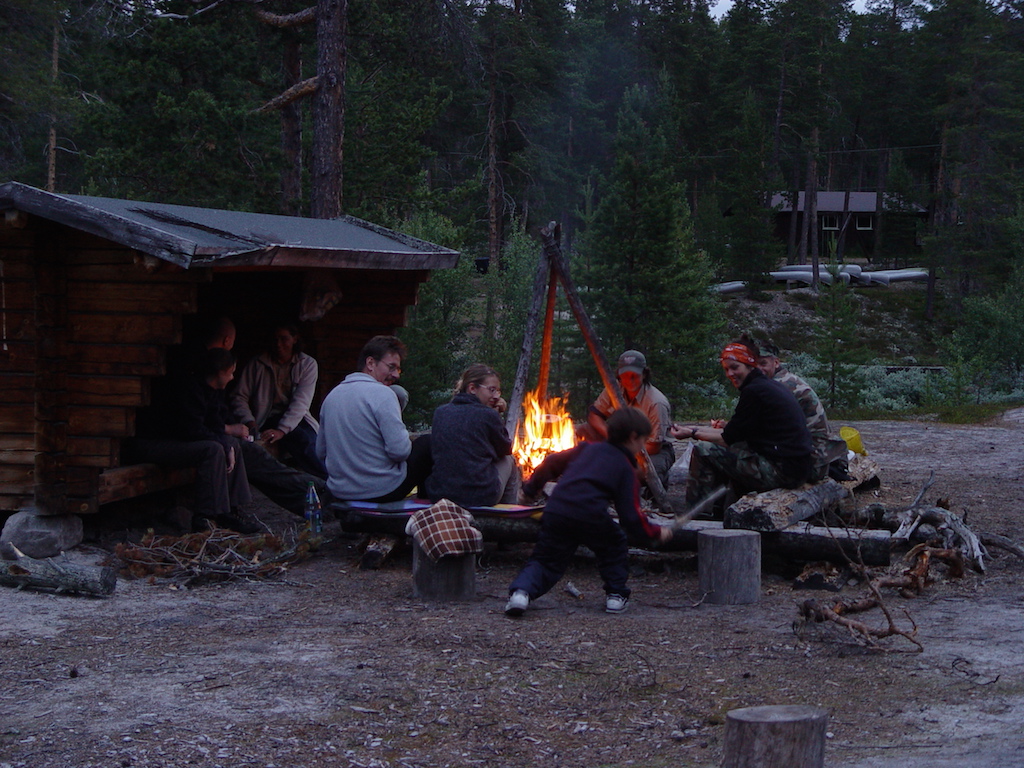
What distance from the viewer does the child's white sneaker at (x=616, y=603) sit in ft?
20.3

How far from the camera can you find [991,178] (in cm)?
3731

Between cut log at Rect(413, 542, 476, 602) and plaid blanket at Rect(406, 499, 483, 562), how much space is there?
0.25ft

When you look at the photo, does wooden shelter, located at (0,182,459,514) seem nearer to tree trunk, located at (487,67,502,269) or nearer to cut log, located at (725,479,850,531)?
cut log, located at (725,479,850,531)

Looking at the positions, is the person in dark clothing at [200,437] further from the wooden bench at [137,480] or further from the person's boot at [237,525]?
the wooden bench at [137,480]

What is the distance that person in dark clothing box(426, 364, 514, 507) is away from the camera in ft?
23.5

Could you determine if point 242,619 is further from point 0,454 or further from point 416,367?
point 416,367

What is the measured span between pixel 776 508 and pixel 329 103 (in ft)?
32.8

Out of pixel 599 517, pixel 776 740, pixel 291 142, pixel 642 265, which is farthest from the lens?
pixel 642 265

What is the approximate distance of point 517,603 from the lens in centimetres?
600

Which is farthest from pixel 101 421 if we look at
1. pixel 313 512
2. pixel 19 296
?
pixel 313 512

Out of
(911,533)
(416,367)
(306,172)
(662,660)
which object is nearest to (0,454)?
(662,660)

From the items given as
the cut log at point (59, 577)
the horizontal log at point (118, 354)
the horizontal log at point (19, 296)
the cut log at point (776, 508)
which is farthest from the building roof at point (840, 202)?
the cut log at point (59, 577)

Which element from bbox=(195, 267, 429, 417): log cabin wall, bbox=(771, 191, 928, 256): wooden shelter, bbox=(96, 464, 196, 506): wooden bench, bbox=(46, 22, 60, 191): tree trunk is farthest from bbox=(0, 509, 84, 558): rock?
bbox=(771, 191, 928, 256): wooden shelter

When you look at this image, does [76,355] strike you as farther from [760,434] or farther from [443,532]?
[760,434]
